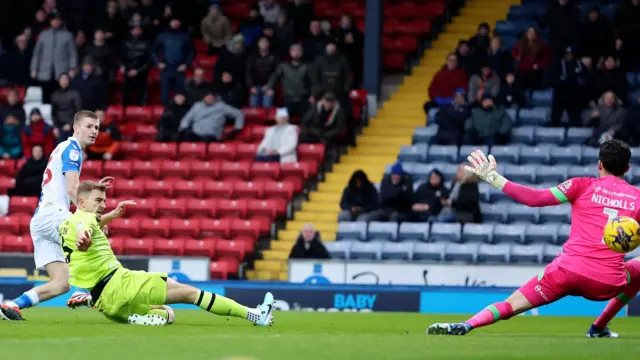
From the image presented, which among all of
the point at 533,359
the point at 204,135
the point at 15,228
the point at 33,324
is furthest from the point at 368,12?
the point at 533,359

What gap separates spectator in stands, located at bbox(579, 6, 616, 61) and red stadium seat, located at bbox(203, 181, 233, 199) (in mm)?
6784

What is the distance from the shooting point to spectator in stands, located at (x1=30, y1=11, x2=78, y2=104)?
24422 mm

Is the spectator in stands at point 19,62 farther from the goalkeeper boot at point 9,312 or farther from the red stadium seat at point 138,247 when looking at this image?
the goalkeeper boot at point 9,312

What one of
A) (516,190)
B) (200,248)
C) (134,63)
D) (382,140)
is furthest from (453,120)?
(516,190)

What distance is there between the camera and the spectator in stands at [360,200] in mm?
20703

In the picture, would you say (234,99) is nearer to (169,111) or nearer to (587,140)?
(169,111)

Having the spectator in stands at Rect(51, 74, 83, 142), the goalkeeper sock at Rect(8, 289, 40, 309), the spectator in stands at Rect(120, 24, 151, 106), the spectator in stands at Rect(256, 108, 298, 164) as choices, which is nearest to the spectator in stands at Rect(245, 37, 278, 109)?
the spectator in stands at Rect(256, 108, 298, 164)

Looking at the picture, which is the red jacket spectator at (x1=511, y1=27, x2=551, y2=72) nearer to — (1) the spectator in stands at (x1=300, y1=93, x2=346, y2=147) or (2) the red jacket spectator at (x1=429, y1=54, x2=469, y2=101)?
(2) the red jacket spectator at (x1=429, y1=54, x2=469, y2=101)

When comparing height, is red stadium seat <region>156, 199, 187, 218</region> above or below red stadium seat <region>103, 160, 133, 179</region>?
below

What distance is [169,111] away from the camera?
2344 cm

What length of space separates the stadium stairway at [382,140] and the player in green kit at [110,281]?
874 centimetres

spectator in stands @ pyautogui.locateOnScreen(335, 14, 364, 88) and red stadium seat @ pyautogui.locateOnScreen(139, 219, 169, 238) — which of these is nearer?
red stadium seat @ pyautogui.locateOnScreen(139, 219, 169, 238)

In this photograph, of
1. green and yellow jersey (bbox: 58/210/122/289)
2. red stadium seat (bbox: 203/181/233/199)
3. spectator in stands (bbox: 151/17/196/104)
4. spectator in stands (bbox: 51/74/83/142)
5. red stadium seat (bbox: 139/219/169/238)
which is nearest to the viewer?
green and yellow jersey (bbox: 58/210/122/289)

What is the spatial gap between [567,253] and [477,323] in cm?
92
